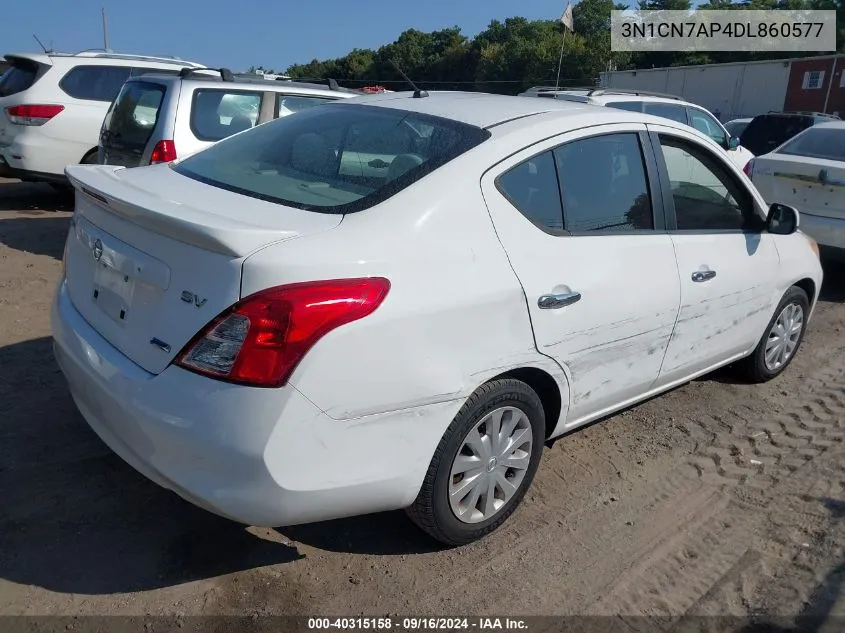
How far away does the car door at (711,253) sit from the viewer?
348 cm

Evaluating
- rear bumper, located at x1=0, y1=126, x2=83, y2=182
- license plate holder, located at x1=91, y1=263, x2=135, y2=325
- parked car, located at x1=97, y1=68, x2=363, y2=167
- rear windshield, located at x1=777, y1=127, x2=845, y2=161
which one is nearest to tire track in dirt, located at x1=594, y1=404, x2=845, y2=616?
license plate holder, located at x1=91, y1=263, x2=135, y2=325

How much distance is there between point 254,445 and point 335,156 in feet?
4.54

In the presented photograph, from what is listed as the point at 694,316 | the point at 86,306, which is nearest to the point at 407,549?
the point at 86,306

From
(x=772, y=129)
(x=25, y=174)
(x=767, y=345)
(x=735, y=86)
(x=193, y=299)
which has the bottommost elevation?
(x=767, y=345)

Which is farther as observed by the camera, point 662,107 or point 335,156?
point 662,107

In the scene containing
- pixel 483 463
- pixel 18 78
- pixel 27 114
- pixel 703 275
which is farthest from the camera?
pixel 18 78

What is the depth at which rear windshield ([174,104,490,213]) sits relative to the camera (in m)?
2.64

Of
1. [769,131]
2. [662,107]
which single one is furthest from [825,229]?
[769,131]

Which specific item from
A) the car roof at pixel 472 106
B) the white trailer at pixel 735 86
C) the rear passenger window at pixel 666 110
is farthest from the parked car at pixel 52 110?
the white trailer at pixel 735 86

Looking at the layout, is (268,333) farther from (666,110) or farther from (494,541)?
(666,110)

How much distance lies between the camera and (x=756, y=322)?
418 cm

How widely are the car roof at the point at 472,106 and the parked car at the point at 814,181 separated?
421cm

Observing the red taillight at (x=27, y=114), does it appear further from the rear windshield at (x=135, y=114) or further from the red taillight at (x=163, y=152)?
the red taillight at (x=163, y=152)

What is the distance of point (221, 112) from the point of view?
264 inches
